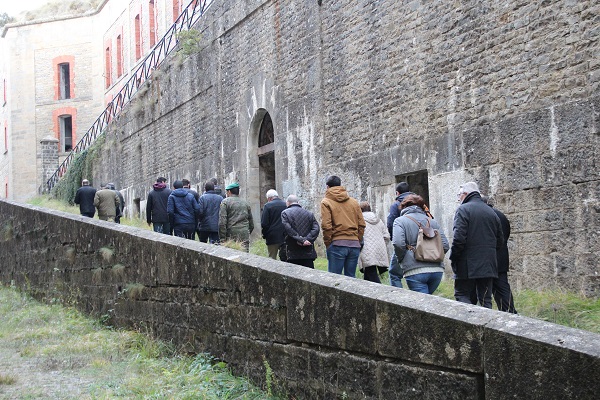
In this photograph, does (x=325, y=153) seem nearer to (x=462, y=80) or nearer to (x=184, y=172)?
(x=462, y=80)

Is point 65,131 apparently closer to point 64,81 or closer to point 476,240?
point 64,81

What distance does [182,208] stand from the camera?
1302 cm

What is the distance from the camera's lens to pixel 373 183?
12.5 m

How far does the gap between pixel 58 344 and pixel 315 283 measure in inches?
152

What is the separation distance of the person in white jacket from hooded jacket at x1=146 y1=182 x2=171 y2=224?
15.7 ft

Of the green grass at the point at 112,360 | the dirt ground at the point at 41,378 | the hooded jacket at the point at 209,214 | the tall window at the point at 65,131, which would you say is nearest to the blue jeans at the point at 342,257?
the green grass at the point at 112,360

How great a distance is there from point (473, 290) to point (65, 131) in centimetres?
3786

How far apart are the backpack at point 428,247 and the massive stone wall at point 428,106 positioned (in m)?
1.65

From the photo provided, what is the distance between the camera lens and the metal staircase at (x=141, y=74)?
21.8m

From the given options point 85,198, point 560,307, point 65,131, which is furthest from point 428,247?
point 65,131

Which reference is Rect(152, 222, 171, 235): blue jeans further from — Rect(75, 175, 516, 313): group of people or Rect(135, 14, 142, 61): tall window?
Rect(135, 14, 142, 61): tall window

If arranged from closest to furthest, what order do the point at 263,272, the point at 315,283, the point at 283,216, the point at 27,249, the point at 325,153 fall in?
the point at 315,283, the point at 263,272, the point at 283,216, the point at 27,249, the point at 325,153

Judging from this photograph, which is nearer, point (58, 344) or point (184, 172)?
point (58, 344)

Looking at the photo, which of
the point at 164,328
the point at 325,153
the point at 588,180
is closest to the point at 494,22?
the point at 588,180
